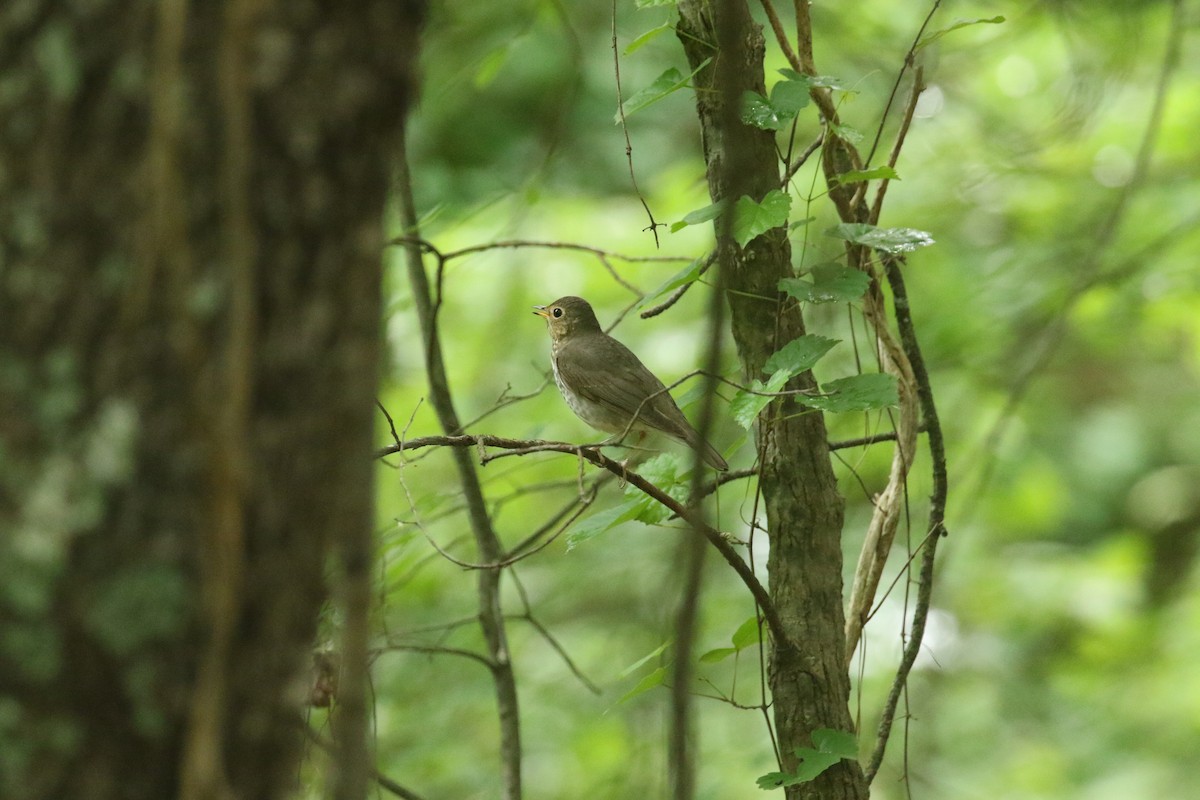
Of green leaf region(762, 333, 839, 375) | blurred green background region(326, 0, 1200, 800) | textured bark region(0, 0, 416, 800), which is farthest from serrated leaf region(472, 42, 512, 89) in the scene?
textured bark region(0, 0, 416, 800)

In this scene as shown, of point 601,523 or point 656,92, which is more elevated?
point 656,92

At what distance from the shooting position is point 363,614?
1104 mm

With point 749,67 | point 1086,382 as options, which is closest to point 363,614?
point 749,67

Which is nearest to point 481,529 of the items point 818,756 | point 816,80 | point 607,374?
point 818,756

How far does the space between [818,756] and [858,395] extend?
0.67 m

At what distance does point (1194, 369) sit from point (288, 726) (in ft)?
30.1

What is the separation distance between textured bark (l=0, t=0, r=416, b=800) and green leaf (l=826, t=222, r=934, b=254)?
56.4 inches

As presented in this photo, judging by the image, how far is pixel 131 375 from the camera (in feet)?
3.41

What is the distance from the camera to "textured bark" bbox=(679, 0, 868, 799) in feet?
7.52

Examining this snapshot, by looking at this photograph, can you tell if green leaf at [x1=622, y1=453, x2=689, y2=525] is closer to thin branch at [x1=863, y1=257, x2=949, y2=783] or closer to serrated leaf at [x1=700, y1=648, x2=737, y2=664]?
serrated leaf at [x1=700, y1=648, x2=737, y2=664]

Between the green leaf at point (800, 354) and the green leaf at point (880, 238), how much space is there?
9.0 inches

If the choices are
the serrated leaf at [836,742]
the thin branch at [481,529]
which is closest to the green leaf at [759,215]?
the serrated leaf at [836,742]

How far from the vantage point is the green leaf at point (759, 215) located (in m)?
2.16

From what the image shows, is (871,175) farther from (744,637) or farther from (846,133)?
(744,637)
